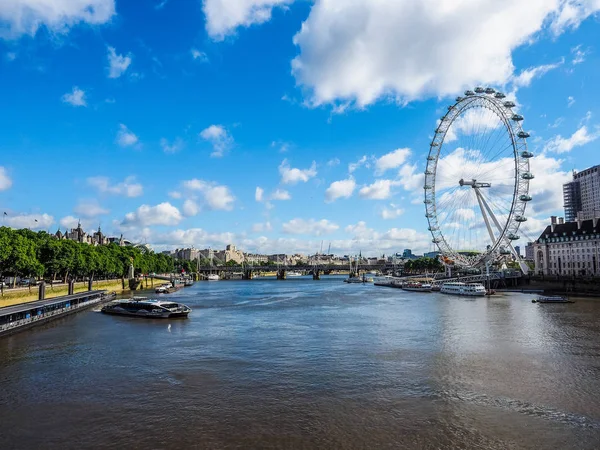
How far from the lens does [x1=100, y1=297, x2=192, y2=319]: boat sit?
52531mm

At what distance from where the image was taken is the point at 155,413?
19.6m

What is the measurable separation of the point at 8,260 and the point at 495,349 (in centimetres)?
6081

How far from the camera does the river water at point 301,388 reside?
17250 mm

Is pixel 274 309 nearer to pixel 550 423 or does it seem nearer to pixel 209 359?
pixel 209 359

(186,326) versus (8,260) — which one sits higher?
(8,260)

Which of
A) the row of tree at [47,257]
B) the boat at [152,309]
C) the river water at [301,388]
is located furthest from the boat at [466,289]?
the row of tree at [47,257]

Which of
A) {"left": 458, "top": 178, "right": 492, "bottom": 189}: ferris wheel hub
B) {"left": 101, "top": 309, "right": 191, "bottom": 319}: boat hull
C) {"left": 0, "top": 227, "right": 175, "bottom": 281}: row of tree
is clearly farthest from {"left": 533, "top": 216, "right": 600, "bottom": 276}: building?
{"left": 0, "top": 227, "right": 175, "bottom": 281}: row of tree

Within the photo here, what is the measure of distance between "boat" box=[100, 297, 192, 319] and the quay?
5.54m

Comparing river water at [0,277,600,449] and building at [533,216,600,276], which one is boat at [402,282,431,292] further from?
river water at [0,277,600,449]

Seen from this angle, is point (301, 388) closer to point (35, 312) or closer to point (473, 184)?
point (35, 312)

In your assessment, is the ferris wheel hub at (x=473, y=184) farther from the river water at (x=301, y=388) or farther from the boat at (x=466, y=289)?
the river water at (x=301, y=388)

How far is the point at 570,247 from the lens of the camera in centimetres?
11525

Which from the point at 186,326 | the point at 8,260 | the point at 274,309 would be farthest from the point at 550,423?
the point at 8,260

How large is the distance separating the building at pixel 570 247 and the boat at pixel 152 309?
95.9m
